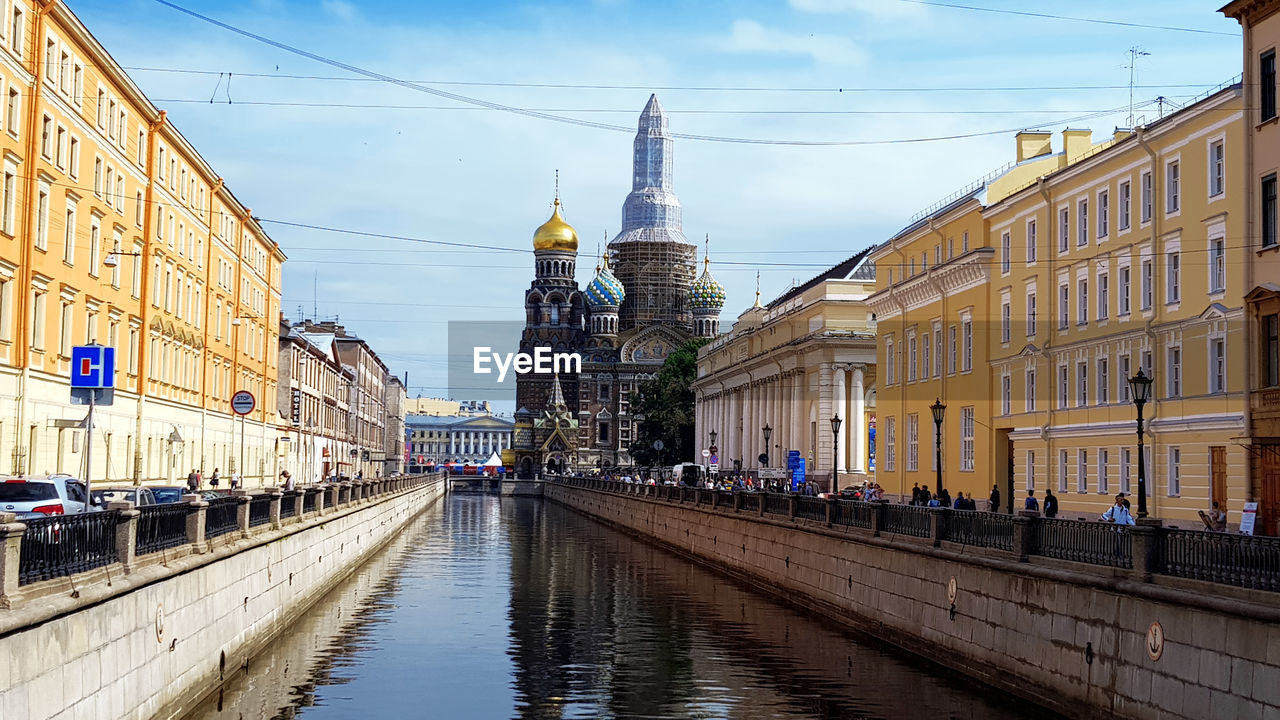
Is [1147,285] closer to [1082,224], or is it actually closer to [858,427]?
[1082,224]

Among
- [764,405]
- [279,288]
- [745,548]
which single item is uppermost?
[279,288]

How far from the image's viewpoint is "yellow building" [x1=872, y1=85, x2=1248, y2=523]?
38.1 meters

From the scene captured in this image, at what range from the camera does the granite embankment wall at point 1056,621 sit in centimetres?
1680

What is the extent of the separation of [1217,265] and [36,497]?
92.6 feet

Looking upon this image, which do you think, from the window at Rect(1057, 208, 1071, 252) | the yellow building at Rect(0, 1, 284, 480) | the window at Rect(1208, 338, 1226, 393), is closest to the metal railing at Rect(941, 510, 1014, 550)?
the window at Rect(1208, 338, 1226, 393)

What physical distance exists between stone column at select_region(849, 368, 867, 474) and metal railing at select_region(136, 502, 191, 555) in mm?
64820

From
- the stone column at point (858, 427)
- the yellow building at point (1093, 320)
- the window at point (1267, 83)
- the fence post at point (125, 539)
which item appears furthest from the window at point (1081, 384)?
the stone column at point (858, 427)

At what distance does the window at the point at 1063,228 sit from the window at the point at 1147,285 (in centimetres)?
535

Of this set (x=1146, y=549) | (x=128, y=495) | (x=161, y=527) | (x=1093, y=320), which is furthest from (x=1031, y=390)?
(x=161, y=527)

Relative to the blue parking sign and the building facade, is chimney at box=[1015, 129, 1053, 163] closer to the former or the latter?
the building facade

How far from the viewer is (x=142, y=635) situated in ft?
Answer: 60.8

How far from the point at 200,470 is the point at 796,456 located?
92.5 feet

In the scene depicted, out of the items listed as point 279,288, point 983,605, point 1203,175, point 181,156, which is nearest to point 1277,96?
point 1203,175

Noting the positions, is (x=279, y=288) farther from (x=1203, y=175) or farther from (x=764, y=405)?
(x=1203, y=175)
